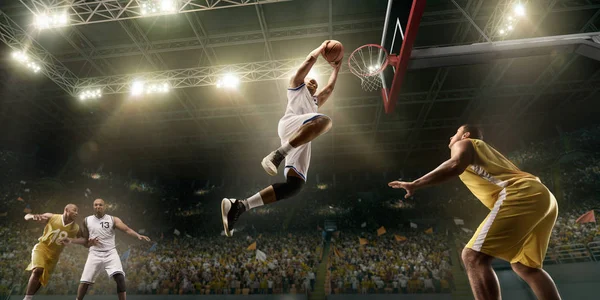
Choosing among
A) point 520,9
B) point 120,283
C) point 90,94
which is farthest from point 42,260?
point 520,9

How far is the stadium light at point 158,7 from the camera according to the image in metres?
7.69

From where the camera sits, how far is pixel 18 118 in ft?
50.5

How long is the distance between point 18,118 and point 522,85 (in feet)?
75.7

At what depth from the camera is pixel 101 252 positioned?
15.2ft

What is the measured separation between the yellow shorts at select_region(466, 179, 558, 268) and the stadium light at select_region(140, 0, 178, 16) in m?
8.12

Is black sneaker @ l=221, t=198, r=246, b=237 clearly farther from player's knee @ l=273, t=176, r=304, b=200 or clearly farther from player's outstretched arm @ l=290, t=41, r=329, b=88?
player's outstretched arm @ l=290, t=41, r=329, b=88

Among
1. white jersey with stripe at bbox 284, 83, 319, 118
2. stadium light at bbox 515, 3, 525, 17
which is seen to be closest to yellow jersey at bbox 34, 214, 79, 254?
white jersey with stripe at bbox 284, 83, 319, 118

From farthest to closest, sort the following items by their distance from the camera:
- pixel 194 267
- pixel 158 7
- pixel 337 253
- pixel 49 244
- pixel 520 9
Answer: pixel 337 253 < pixel 194 267 < pixel 520 9 < pixel 158 7 < pixel 49 244

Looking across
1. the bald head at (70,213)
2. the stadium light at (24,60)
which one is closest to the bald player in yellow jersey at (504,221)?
the bald head at (70,213)

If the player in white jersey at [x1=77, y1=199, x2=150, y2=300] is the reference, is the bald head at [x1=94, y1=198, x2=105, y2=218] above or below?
above

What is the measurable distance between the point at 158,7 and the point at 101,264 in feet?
20.0

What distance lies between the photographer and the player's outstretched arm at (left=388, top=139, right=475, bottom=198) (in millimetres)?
2252

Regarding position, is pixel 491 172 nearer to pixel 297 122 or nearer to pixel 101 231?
pixel 297 122

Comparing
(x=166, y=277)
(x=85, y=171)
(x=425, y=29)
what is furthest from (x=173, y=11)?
(x=85, y=171)
